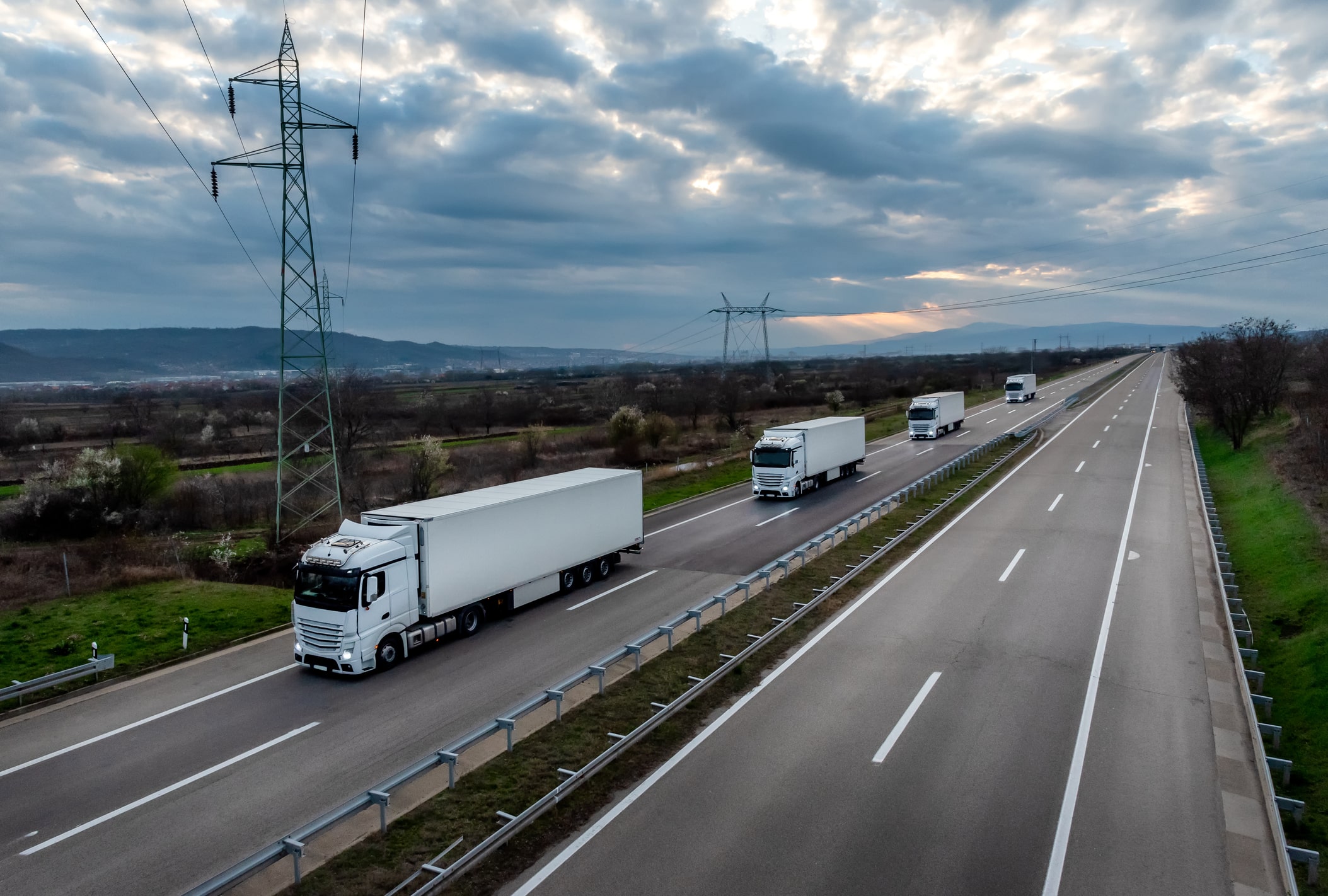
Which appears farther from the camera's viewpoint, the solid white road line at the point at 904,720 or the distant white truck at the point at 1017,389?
the distant white truck at the point at 1017,389

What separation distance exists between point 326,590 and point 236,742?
11.1 ft

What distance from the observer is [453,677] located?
15.5 meters

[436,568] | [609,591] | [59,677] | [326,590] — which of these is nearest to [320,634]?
[326,590]

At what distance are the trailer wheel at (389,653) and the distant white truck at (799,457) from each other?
66.9ft

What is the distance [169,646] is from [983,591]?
20156mm

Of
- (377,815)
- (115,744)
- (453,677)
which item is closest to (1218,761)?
(377,815)

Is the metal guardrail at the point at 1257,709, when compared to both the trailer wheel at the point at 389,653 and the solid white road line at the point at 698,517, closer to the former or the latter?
the trailer wheel at the point at 389,653

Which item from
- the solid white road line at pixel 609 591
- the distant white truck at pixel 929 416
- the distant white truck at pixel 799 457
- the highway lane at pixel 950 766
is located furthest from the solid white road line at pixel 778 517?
the distant white truck at pixel 929 416

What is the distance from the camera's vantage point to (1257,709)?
13.1m

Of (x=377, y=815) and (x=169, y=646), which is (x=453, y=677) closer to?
(x=377, y=815)

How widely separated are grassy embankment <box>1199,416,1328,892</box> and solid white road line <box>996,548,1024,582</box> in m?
5.38

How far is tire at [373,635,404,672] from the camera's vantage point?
628 inches

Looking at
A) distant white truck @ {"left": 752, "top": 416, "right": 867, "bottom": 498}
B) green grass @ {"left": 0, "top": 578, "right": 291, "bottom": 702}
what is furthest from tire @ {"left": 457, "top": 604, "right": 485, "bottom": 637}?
distant white truck @ {"left": 752, "top": 416, "right": 867, "bottom": 498}

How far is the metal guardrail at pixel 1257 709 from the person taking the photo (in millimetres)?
8609
